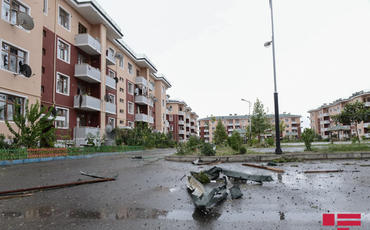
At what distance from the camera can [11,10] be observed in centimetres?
1642

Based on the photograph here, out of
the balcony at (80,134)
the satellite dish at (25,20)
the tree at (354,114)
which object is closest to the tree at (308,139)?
the balcony at (80,134)

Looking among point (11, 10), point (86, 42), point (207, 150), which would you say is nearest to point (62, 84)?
point (86, 42)

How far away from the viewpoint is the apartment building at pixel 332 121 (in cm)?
6121

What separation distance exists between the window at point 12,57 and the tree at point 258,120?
31.6 meters

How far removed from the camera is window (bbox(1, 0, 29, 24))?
1591 cm

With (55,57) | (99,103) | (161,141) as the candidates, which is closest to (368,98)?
(161,141)

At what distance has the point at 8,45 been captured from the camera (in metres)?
16.0

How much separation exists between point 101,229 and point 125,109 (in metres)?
33.4

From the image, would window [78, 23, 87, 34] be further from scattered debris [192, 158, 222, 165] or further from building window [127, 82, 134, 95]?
scattered debris [192, 158, 222, 165]

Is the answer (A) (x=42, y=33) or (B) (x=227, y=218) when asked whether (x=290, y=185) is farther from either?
(A) (x=42, y=33)

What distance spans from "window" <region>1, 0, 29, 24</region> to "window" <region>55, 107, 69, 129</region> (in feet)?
25.2

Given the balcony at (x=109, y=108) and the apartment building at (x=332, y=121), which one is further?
the apartment building at (x=332, y=121)

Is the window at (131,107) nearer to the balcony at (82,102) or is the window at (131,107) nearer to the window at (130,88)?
the window at (130,88)

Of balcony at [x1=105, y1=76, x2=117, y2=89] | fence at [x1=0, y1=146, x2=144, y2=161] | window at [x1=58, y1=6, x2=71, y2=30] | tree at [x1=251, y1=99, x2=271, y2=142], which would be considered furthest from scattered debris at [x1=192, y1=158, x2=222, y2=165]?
tree at [x1=251, y1=99, x2=271, y2=142]
